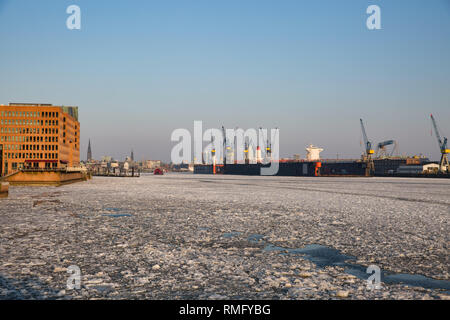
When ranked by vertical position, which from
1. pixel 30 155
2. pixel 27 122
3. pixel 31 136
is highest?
pixel 27 122

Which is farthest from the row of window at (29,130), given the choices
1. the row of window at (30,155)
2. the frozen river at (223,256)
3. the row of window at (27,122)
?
the frozen river at (223,256)

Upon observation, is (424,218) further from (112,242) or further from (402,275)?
(112,242)

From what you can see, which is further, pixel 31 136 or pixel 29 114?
pixel 29 114

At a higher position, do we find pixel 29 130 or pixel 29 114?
pixel 29 114

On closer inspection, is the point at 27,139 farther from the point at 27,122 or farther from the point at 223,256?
the point at 223,256

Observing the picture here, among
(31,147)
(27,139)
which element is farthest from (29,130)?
(31,147)

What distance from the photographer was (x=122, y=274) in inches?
261

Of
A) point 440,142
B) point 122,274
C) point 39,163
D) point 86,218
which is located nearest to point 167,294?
point 122,274

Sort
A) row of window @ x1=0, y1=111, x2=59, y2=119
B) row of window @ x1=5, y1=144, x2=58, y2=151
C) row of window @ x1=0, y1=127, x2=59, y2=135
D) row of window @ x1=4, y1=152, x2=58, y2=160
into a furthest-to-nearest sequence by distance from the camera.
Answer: row of window @ x1=0, y1=111, x2=59, y2=119 < row of window @ x1=0, y1=127, x2=59, y2=135 < row of window @ x1=5, y1=144, x2=58, y2=151 < row of window @ x1=4, y1=152, x2=58, y2=160

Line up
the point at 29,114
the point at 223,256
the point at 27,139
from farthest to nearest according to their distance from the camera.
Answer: the point at 29,114
the point at 27,139
the point at 223,256

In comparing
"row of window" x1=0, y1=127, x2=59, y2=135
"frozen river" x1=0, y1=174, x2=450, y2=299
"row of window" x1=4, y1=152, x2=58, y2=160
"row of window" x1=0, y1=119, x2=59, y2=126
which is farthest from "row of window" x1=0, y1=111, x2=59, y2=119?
"frozen river" x1=0, y1=174, x2=450, y2=299

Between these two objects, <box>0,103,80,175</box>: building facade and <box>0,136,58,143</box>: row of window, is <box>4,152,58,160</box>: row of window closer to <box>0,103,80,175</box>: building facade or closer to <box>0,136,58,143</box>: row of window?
<box>0,103,80,175</box>: building facade

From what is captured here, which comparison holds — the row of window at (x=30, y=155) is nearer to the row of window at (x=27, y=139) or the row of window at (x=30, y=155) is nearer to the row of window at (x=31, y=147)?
the row of window at (x=31, y=147)

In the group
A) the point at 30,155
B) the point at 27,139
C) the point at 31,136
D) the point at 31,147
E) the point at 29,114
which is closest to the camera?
the point at 30,155
